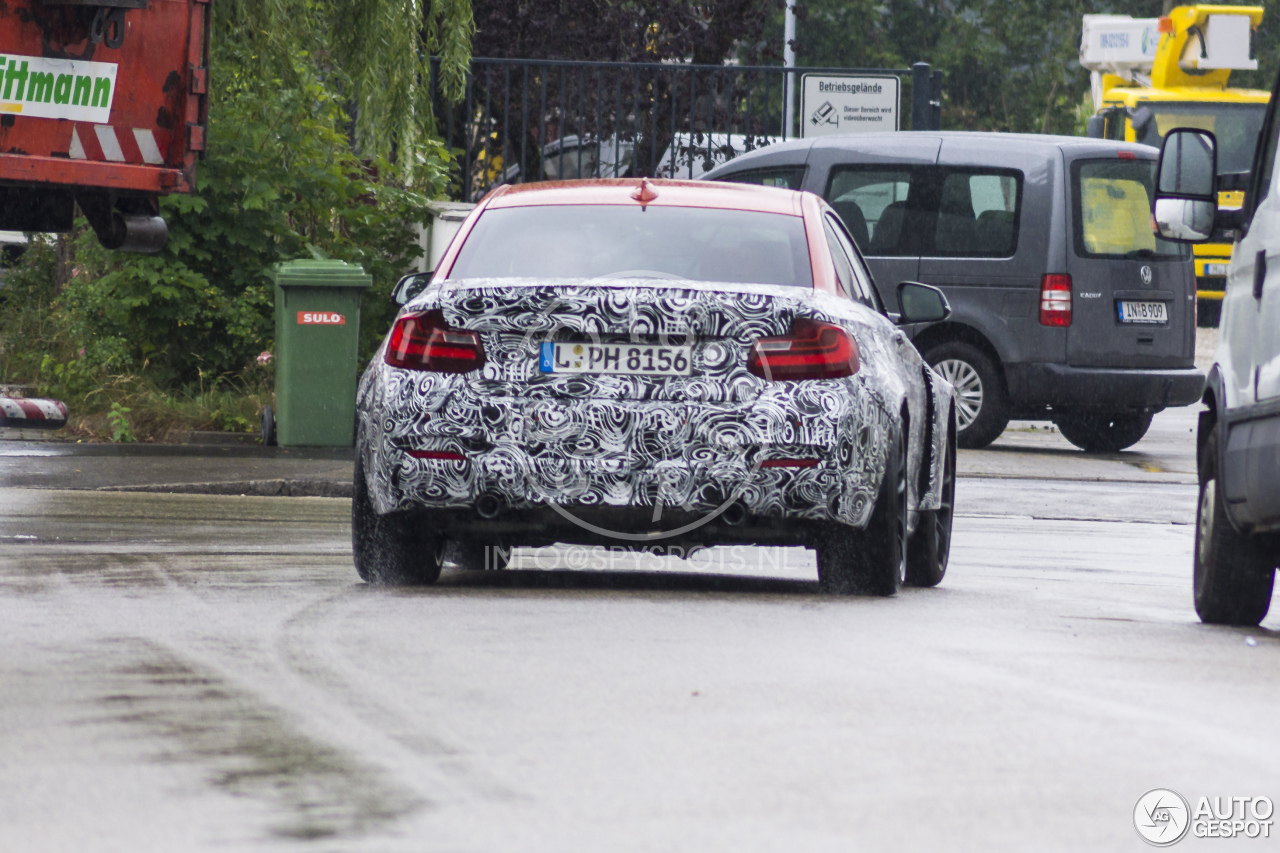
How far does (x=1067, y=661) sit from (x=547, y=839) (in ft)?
8.58

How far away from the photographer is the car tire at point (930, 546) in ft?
28.3

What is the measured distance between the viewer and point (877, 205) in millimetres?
16234

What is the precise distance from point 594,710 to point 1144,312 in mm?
11639

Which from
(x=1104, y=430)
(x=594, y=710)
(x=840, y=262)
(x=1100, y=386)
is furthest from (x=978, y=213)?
(x=594, y=710)

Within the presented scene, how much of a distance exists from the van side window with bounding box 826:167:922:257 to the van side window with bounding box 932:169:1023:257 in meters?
0.24

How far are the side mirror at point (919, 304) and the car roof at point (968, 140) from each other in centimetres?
708

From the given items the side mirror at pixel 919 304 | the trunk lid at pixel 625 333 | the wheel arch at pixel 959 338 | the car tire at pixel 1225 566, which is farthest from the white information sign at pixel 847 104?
the trunk lid at pixel 625 333

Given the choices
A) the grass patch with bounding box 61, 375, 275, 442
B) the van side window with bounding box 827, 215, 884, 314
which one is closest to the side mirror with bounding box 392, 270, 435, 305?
the van side window with bounding box 827, 215, 884, 314

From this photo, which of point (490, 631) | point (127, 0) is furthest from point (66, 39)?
point (490, 631)

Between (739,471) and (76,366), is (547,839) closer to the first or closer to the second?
(739,471)

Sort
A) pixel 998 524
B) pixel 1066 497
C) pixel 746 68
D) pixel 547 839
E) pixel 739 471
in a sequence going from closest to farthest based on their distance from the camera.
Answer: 1. pixel 547 839
2. pixel 739 471
3. pixel 998 524
4. pixel 1066 497
5. pixel 746 68

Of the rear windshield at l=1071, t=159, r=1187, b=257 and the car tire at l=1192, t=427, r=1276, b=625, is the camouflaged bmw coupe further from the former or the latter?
the rear windshield at l=1071, t=159, r=1187, b=257

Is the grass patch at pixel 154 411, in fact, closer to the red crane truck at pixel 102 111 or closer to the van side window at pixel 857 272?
the red crane truck at pixel 102 111

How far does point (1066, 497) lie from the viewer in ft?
44.9
